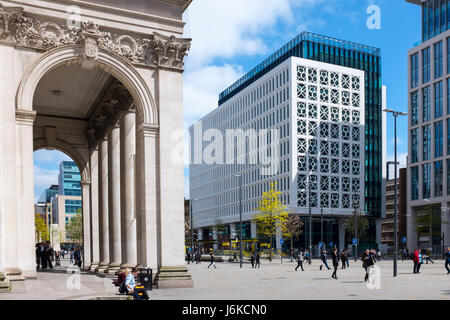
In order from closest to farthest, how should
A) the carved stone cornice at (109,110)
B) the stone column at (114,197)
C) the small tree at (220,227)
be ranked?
the carved stone cornice at (109,110) < the stone column at (114,197) < the small tree at (220,227)

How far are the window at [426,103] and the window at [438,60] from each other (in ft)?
9.57

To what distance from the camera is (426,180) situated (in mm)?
88625

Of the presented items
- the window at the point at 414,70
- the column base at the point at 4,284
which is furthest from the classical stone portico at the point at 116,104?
the window at the point at 414,70

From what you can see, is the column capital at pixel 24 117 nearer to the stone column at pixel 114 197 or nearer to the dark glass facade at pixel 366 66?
the stone column at pixel 114 197

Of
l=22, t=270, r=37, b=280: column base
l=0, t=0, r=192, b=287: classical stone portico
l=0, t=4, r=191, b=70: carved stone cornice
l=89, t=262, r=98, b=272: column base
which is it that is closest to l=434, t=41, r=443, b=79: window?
l=0, t=0, r=192, b=287: classical stone portico

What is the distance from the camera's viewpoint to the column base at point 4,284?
18.2 metres

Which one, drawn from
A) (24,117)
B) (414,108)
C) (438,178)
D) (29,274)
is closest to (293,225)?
(438,178)

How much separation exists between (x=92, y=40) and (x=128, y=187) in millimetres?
8288

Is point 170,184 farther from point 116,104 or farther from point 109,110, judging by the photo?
point 109,110

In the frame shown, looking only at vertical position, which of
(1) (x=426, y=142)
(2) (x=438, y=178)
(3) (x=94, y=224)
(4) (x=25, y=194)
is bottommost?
(3) (x=94, y=224)

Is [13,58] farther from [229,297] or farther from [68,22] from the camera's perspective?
[229,297]

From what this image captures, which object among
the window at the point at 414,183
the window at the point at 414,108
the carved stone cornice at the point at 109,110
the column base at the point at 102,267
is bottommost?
the column base at the point at 102,267
